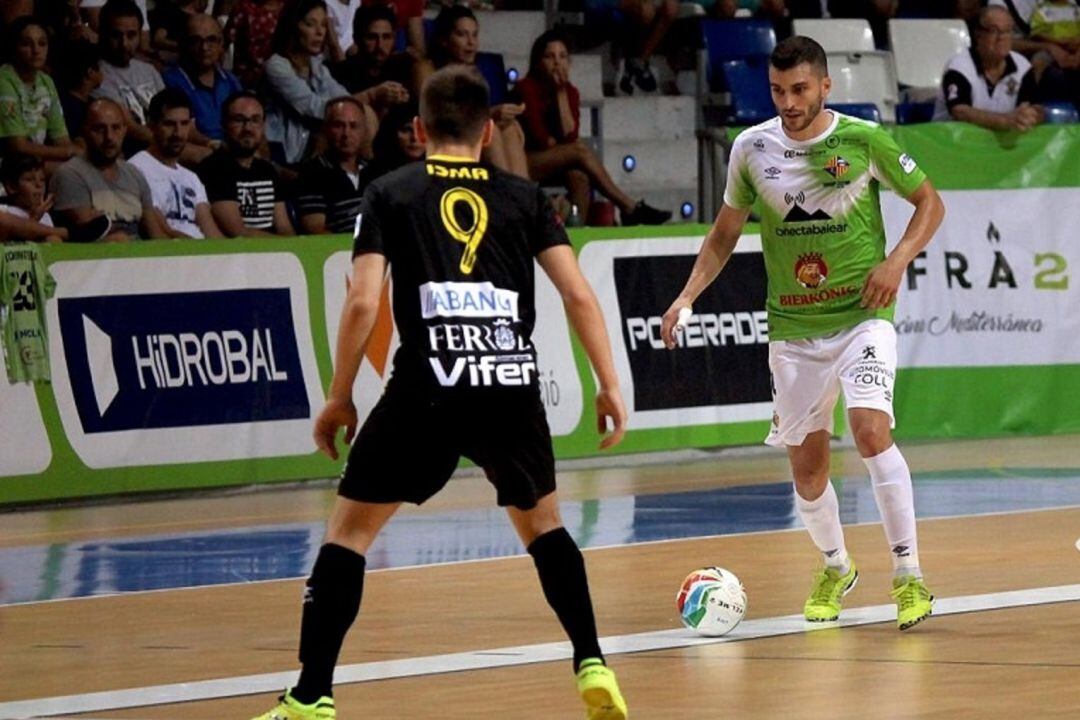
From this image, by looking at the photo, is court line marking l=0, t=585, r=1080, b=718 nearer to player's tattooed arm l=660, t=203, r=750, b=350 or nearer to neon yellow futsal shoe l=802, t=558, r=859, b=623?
neon yellow futsal shoe l=802, t=558, r=859, b=623

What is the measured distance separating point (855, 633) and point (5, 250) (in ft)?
25.7

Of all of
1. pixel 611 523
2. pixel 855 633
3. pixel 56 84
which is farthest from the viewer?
pixel 56 84

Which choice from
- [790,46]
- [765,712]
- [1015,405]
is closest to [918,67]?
[1015,405]

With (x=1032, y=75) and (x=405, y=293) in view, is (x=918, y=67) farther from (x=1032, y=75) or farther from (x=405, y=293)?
(x=405, y=293)

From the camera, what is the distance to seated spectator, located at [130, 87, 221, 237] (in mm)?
16656

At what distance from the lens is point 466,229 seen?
275 inches

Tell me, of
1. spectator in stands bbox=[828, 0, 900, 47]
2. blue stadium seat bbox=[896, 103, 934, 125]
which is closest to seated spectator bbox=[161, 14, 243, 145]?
blue stadium seat bbox=[896, 103, 934, 125]

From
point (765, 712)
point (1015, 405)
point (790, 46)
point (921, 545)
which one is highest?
point (790, 46)

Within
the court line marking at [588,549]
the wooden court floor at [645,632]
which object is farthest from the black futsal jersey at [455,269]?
the court line marking at [588,549]

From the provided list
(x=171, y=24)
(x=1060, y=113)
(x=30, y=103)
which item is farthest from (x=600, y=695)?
(x=1060, y=113)

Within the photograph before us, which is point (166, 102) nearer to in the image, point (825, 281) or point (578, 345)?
point (578, 345)

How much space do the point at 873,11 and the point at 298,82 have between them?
26.8 feet

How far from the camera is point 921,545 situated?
1264 centimetres

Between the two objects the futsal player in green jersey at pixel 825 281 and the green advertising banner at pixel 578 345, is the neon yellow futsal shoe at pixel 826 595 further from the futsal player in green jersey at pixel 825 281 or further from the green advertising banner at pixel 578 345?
the green advertising banner at pixel 578 345
